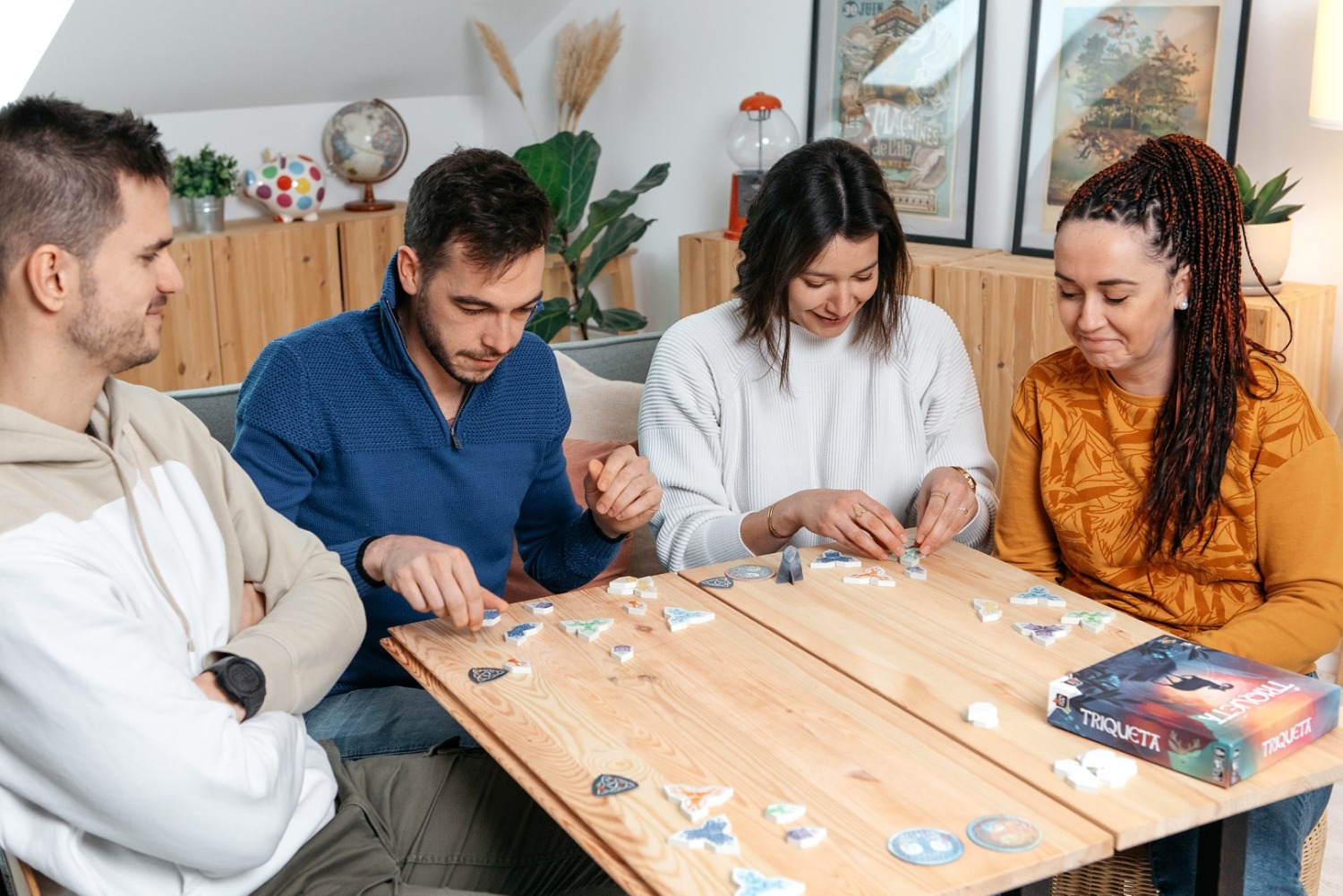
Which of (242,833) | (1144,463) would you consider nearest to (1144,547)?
(1144,463)

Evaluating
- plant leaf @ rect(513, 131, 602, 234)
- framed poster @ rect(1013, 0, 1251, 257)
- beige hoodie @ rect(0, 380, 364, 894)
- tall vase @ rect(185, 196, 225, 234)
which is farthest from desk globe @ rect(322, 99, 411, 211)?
beige hoodie @ rect(0, 380, 364, 894)

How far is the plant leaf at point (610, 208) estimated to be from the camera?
4.54 m

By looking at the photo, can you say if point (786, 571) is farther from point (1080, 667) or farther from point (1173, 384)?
point (1173, 384)

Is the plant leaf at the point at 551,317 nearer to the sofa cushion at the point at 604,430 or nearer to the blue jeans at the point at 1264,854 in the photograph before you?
the sofa cushion at the point at 604,430

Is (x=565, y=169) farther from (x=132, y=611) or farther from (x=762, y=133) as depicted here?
(x=132, y=611)

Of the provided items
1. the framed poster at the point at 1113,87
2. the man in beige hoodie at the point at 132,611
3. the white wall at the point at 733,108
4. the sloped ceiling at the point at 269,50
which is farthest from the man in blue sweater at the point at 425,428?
the sloped ceiling at the point at 269,50

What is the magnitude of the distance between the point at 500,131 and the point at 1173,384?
3977 mm

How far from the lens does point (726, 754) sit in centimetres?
130

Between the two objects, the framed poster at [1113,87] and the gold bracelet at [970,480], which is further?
the framed poster at [1113,87]

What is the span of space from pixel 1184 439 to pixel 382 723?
1.16 m

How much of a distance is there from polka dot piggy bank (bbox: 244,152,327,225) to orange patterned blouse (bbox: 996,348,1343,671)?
3.32 meters

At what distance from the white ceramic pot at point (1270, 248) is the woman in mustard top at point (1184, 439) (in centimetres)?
114

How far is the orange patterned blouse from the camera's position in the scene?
1.73m

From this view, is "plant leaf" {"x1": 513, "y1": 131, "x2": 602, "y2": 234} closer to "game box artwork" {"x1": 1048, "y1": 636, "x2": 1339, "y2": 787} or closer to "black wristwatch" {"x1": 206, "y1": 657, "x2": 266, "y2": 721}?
"black wristwatch" {"x1": 206, "y1": 657, "x2": 266, "y2": 721}
